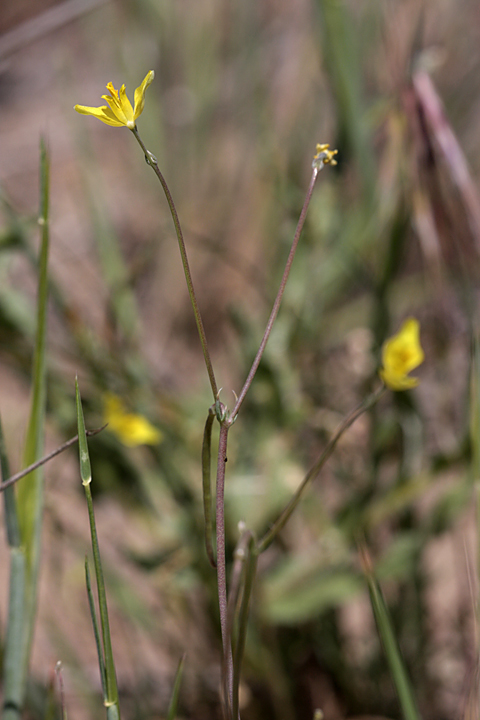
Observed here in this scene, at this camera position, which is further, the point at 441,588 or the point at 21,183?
the point at 21,183

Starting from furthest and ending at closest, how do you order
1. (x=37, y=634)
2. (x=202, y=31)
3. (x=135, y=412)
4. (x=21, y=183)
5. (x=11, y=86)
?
1. (x=11, y=86)
2. (x=21, y=183)
3. (x=202, y=31)
4. (x=37, y=634)
5. (x=135, y=412)

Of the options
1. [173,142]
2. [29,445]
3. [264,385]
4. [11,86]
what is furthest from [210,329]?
[11,86]

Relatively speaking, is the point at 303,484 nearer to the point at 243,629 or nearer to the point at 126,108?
the point at 243,629

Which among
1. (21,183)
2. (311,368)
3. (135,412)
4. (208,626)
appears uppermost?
(21,183)


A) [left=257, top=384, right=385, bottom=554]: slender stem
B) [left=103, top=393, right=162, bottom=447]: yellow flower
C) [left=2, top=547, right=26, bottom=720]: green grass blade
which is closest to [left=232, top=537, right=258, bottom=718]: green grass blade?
[left=257, top=384, right=385, bottom=554]: slender stem

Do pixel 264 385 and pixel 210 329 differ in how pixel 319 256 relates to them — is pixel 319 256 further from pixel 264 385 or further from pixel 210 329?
pixel 210 329

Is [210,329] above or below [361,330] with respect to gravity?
above

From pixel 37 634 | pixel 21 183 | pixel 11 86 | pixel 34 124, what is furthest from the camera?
pixel 11 86
